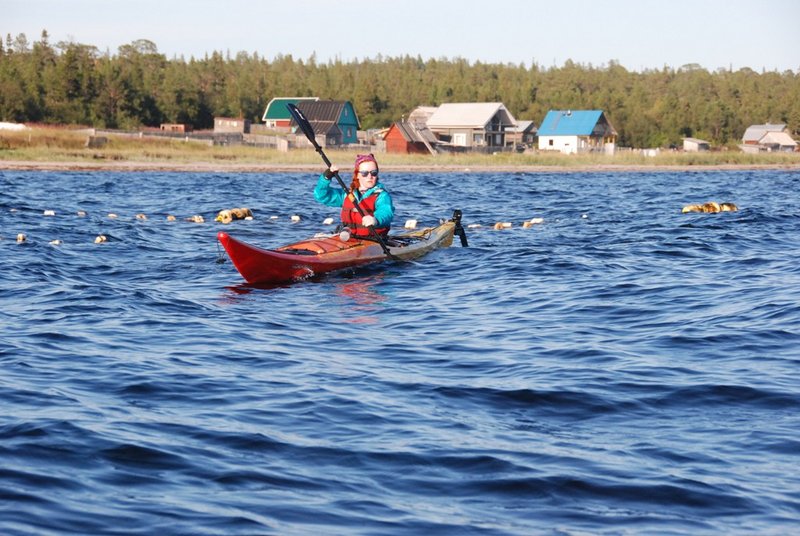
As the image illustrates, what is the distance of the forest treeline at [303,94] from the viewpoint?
249 feet

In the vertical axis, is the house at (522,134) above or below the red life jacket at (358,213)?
above

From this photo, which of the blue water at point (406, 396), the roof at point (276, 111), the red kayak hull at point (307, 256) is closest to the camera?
the blue water at point (406, 396)

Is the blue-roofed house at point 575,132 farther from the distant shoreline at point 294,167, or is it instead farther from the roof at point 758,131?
the roof at point 758,131

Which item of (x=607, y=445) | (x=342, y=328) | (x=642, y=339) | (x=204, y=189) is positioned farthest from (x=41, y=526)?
(x=204, y=189)

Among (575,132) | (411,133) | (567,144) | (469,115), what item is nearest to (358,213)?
(411,133)

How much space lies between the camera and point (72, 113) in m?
74.2

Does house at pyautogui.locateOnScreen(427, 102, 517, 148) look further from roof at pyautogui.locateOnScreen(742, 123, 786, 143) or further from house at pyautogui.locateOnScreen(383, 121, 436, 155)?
roof at pyautogui.locateOnScreen(742, 123, 786, 143)

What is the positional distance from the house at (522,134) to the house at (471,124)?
915 centimetres

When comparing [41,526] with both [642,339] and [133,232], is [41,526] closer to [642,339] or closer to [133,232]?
[642,339]

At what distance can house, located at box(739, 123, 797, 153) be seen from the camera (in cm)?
10474

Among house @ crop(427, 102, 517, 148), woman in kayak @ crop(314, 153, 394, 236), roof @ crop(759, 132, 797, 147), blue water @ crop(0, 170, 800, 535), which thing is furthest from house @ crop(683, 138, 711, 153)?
woman in kayak @ crop(314, 153, 394, 236)

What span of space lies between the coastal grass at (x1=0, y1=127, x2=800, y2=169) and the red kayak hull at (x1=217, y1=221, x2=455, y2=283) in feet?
119

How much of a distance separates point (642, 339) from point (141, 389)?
439 centimetres

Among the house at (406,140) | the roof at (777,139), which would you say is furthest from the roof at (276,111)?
the roof at (777,139)
